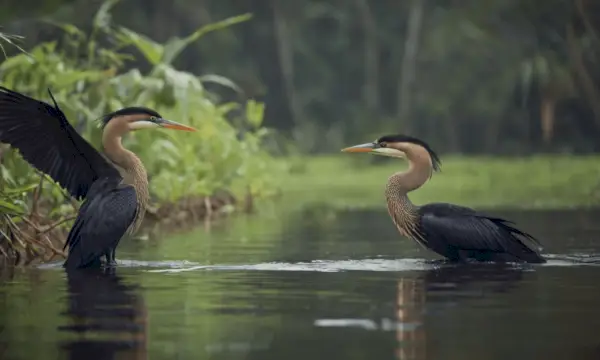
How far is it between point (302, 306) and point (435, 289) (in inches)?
57.2

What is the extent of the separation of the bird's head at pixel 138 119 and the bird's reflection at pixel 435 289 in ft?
8.68

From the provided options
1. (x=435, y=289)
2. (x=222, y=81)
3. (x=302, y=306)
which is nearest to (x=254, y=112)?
(x=222, y=81)

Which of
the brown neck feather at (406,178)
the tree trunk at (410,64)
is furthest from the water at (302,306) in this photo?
the tree trunk at (410,64)

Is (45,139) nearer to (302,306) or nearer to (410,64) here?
(302,306)

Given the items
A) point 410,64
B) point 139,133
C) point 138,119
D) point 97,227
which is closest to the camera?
point 97,227

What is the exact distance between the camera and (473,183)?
1307 inches

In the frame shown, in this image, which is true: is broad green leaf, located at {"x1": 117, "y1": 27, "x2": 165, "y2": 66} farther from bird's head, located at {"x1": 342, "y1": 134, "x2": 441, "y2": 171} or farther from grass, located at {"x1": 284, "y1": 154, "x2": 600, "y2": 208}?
bird's head, located at {"x1": 342, "y1": 134, "x2": 441, "y2": 171}

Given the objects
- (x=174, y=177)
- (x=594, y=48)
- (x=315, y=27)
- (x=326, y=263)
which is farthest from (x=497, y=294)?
(x=315, y=27)

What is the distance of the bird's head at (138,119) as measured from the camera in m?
14.3

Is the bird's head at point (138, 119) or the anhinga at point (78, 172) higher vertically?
the bird's head at point (138, 119)

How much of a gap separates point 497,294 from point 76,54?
1100 cm

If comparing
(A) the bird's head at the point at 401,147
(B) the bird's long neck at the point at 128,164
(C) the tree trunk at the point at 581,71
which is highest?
(C) the tree trunk at the point at 581,71

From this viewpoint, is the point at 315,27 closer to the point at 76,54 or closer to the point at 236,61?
the point at 236,61

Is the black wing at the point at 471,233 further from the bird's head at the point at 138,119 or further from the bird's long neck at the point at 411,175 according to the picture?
the bird's head at the point at 138,119
